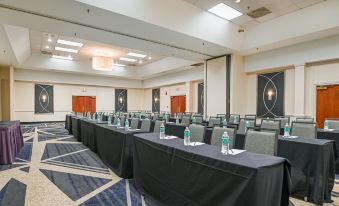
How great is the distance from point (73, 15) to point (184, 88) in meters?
9.32

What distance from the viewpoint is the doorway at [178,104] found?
13852mm

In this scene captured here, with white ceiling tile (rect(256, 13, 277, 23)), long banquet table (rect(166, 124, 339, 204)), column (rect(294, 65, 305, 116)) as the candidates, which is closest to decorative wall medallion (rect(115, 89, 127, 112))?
white ceiling tile (rect(256, 13, 277, 23))

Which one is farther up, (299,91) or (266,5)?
→ (266,5)

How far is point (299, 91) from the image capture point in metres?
7.41

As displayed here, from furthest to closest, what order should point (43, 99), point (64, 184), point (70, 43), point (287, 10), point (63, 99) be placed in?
point (63, 99)
point (43, 99)
point (70, 43)
point (287, 10)
point (64, 184)

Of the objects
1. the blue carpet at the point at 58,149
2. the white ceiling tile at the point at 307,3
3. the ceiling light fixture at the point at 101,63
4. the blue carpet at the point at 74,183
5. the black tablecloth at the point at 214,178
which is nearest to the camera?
the black tablecloth at the point at 214,178

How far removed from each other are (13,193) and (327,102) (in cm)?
872

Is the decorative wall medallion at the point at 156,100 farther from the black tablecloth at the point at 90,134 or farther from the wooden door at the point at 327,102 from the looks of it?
the wooden door at the point at 327,102

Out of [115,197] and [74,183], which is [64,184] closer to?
[74,183]

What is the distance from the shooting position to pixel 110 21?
5523 mm

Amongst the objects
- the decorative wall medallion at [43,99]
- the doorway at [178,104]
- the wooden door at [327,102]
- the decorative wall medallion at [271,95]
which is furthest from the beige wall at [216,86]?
the decorative wall medallion at [43,99]

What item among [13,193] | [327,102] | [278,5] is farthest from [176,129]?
[327,102]

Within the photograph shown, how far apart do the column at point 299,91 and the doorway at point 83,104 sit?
13372 mm

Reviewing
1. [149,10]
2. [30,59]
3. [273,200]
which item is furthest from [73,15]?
[30,59]
